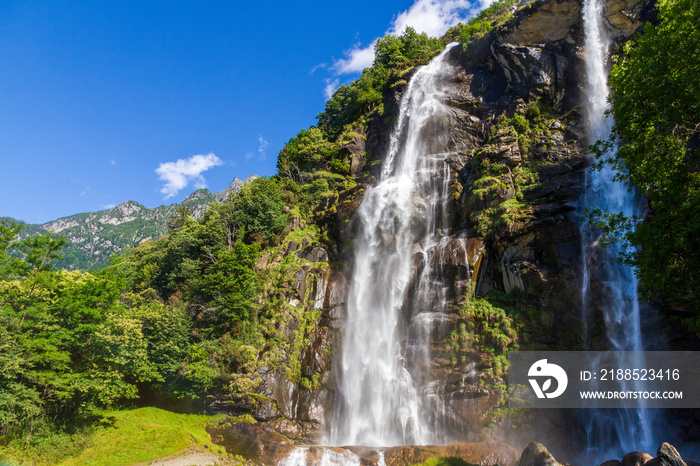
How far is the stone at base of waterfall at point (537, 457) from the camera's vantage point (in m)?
13.5

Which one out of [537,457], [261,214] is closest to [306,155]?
[261,214]

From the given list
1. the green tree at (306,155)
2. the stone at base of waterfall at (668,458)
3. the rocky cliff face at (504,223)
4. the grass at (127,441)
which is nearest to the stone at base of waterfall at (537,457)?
the stone at base of waterfall at (668,458)

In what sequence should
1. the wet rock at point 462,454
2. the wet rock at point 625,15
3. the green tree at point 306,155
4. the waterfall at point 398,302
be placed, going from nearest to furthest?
the wet rock at point 462,454 < the waterfall at point 398,302 < the wet rock at point 625,15 < the green tree at point 306,155

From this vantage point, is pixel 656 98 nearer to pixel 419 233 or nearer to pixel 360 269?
pixel 419 233

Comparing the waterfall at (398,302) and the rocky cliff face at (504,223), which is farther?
the waterfall at (398,302)

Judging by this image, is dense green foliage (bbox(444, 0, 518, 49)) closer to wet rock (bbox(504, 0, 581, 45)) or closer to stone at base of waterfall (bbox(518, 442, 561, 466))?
wet rock (bbox(504, 0, 581, 45))

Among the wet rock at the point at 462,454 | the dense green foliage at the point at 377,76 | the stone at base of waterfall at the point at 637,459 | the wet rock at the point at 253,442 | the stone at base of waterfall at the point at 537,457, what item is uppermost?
the dense green foliage at the point at 377,76

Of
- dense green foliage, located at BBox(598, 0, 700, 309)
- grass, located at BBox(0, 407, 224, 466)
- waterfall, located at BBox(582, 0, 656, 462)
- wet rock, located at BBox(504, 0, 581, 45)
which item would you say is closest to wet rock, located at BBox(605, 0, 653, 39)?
wet rock, located at BBox(504, 0, 581, 45)

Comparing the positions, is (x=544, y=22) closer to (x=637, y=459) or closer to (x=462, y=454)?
(x=637, y=459)

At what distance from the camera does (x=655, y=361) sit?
1772 cm

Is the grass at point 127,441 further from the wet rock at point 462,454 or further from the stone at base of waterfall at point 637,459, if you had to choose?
the stone at base of waterfall at point 637,459
